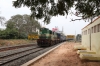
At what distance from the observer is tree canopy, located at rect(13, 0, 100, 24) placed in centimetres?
803

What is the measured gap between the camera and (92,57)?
477 inches

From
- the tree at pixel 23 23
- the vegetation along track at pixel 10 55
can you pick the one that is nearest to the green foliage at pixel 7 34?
the tree at pixel 23 23

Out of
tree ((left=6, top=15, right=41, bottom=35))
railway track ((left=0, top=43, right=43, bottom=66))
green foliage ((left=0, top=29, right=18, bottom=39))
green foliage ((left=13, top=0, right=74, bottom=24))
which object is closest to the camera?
green foliage ((left=13, top=0, right=74, bottom=24))

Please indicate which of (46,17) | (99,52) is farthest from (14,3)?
(99,52)

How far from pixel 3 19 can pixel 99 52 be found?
28.2 m

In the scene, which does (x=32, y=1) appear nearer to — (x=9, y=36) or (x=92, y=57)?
(x=92, y=57)

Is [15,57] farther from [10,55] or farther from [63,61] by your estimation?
[63,61]

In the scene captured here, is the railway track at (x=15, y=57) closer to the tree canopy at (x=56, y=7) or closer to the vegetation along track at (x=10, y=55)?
the vegetation along track at (x=10, y=55)

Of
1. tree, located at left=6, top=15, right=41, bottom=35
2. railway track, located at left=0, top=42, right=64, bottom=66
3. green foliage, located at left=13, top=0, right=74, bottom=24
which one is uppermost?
tree, located at left=6, top=15, right=41, bottom=35

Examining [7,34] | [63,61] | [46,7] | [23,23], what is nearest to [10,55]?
[63,61]

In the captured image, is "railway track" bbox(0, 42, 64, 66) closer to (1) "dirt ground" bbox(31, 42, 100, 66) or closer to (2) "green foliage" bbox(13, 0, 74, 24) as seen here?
(1) "dirt ground" bbox(31, 42, 100, 66)

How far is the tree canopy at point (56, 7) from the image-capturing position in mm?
8031

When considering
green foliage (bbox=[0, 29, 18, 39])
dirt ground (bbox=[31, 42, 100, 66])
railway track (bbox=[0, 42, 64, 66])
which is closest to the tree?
green foliage (bbox=[0, 29, 18, 39])

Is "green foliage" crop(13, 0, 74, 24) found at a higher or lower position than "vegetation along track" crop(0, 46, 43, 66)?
higher
